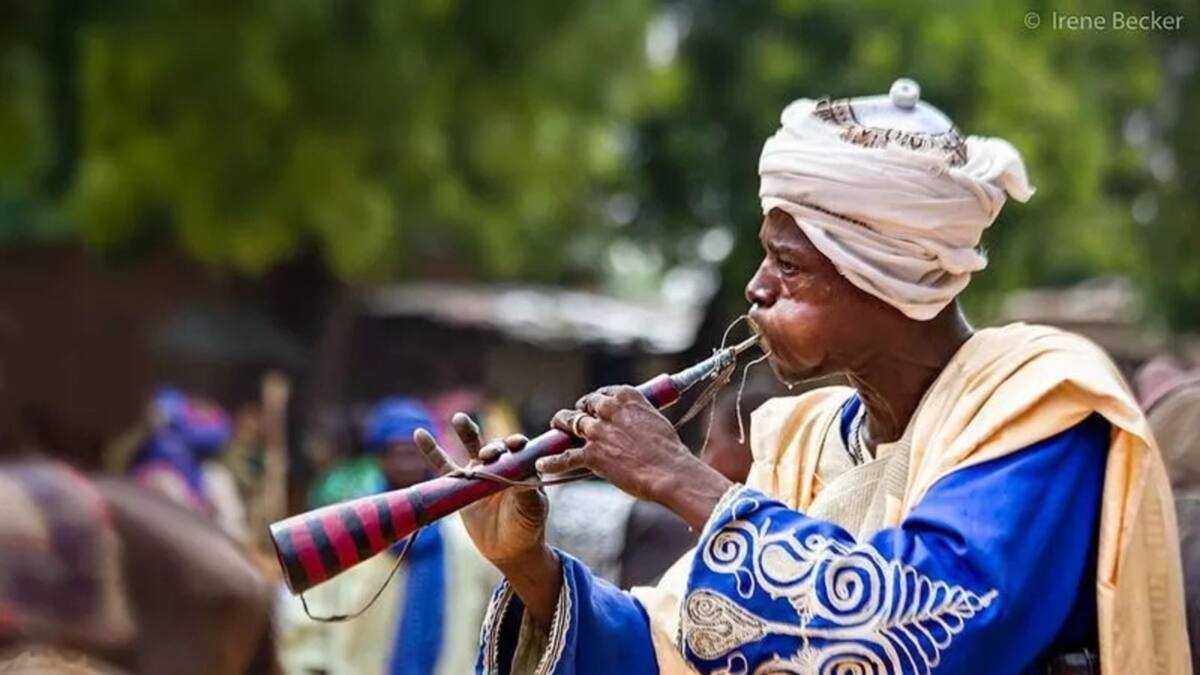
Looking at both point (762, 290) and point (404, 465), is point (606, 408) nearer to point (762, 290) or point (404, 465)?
point (762, 290)

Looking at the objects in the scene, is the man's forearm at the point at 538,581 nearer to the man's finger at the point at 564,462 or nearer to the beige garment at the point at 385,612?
the man's finger at the point at 564,462

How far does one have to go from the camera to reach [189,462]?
11695mm

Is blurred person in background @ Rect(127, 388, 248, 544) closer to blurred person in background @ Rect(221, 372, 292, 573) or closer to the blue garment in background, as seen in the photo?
blurred person in background @ Rect(221, 372, 292, 573)

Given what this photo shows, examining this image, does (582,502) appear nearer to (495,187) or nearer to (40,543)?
(40,543)

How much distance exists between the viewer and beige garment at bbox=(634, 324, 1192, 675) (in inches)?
134

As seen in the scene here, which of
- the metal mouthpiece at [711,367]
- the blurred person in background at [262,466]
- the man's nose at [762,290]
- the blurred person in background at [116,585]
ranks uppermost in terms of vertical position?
the man's nose at [762,290]

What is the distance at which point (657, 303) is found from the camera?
39.3 metres

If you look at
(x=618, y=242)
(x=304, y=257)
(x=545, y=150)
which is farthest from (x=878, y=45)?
(x=304, y=257)

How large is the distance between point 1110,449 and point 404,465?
5442 mm

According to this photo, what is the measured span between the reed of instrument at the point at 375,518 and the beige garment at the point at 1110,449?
447 millimetres

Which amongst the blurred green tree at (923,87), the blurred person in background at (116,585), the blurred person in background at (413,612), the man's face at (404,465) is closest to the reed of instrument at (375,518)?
the blurred person in background at (116,585)

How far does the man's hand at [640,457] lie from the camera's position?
3463 millimetres

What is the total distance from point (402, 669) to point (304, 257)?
1728 centimetres

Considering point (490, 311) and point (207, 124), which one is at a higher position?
point (207, 124)
